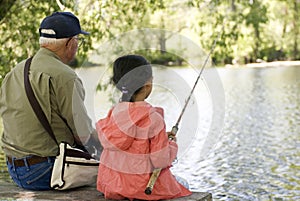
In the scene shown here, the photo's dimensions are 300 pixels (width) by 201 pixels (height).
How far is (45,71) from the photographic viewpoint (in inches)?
148

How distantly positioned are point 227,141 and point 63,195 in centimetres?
820

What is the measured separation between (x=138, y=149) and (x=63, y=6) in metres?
4.28

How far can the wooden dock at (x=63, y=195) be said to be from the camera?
12.2 feet

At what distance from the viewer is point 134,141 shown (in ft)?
11.6

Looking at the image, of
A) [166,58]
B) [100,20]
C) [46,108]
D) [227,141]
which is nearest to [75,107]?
[46,108]

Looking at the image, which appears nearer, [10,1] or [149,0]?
[10,1]

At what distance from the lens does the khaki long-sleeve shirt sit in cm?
376

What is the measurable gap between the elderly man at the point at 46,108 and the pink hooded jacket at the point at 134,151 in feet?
0.85

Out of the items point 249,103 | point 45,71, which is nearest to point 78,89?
point 45,71

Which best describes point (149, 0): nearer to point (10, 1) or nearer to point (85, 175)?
point (10, 1)

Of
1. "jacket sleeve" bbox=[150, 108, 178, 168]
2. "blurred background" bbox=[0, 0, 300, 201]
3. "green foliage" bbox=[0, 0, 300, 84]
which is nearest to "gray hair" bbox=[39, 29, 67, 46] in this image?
"jacket sleeve" bbox=[150, 108, 178, 168]

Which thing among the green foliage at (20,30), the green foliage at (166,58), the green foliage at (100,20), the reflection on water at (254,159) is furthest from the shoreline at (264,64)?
the green foliage at (166,58)

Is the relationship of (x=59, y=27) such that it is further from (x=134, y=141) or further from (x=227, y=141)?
(x=227, y=141)

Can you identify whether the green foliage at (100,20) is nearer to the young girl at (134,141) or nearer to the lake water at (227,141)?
the lake water at (227,141)
